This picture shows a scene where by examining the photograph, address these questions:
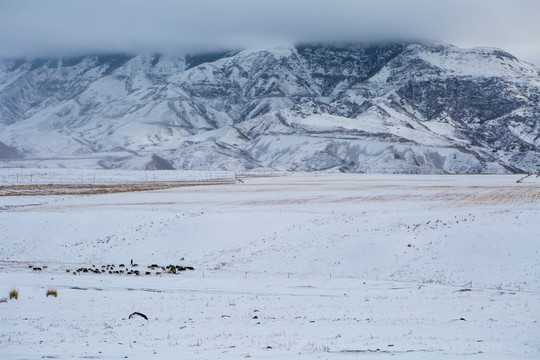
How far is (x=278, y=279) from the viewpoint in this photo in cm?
2973

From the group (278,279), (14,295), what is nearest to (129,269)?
(278,279)

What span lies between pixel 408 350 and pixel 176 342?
6.93 m

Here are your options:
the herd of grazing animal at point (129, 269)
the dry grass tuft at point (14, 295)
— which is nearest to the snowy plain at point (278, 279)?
the dry grass tuft at point (14, 295)

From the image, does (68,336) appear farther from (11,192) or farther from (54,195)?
(11,192)

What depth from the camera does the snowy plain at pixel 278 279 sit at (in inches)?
605

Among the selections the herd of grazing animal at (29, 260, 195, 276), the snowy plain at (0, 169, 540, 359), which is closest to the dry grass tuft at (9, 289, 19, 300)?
the snowy plain at (0, 169, 540, 359)

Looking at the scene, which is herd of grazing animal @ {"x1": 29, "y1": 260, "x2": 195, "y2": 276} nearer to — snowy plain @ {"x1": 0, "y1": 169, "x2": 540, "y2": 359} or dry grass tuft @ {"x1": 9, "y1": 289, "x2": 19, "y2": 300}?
snowy plain @ {"x1": 0, "y1": 169, "x2": 540, "y2": 359}

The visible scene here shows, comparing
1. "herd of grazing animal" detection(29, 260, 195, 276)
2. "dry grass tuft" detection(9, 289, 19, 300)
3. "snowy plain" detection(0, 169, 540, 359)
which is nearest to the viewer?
"snowy plain" detection(0, 169, 540, 359)

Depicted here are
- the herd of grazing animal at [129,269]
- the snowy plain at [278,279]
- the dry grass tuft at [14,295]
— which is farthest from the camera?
the herd of grazing animal at [129,269]

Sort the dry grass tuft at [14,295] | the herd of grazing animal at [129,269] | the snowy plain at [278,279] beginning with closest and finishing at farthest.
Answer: the snowy plain at [278,279] → the dry grass tuft at [14,295] → the herd of grazing animal at [129,269]

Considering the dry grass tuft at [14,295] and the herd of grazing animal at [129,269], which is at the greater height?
the dry grass tuft at [14,295]

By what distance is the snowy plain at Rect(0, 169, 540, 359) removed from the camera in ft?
50.4

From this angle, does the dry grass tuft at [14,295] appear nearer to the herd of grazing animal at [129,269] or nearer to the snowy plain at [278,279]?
the snowy plain at [278,279]

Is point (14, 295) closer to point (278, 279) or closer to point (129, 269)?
point (129, 269)
